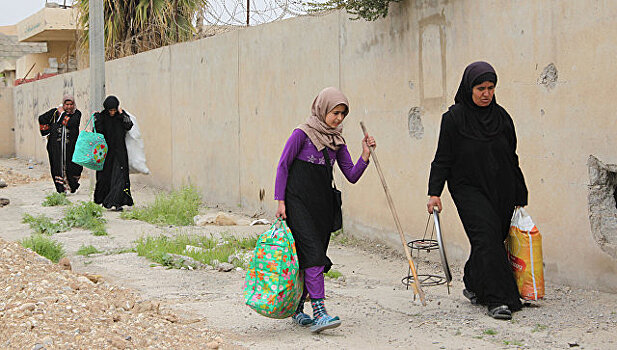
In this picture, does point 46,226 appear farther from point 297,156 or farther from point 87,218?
point 297,156

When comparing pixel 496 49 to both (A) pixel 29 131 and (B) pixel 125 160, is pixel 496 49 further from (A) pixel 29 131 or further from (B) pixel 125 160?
(A) pixel 29 131

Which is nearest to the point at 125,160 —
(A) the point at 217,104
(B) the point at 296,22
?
(A) the point at 217,104

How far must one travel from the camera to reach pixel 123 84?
15.3 m

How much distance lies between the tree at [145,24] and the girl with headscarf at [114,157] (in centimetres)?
653

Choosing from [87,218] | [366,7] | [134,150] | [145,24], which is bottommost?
[87,218]

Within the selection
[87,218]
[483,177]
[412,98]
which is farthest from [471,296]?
[87,218]

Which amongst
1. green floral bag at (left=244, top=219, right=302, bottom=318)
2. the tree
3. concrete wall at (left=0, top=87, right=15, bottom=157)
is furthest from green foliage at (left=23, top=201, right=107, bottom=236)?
concrete wall at (left=0, top=87, right=15, bottom=157)

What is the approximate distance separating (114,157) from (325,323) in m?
6.69

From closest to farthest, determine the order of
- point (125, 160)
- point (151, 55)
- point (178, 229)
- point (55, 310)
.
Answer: point (55, 310) < point (178, 229) < point (125, 160) < point (151, 55)

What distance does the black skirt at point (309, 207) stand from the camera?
15.1 feet

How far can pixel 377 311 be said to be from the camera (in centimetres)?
516

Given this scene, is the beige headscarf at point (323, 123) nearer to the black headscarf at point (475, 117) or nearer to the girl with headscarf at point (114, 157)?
the black headscarf at point (475, 117)

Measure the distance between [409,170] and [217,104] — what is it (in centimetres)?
492

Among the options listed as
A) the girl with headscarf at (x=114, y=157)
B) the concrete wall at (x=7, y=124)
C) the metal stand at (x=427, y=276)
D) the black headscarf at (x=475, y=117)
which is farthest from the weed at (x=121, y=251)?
the concrete wall at (x=7, y=124)
